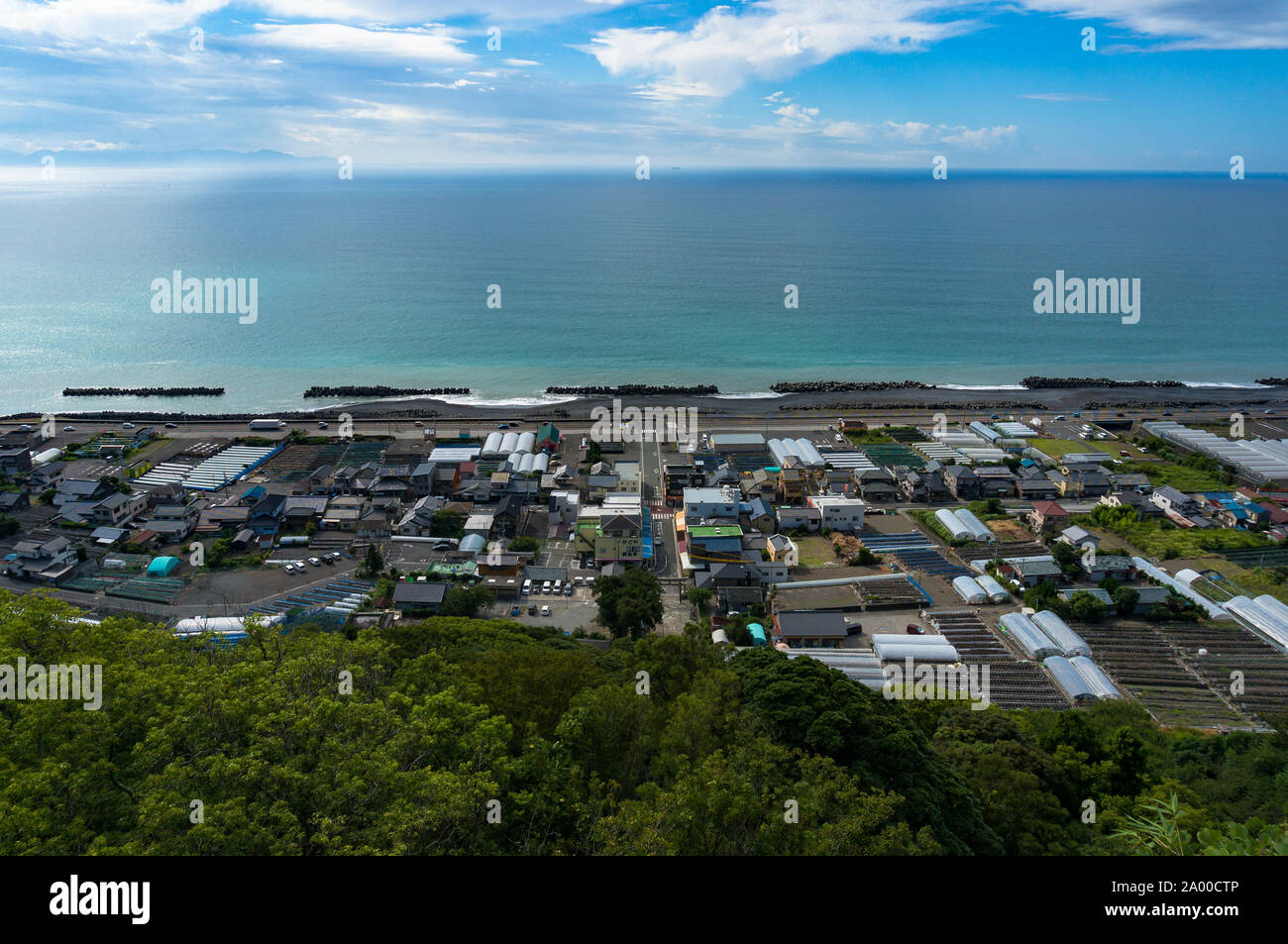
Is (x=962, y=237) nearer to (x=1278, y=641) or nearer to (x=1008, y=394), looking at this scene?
→ (x=1008, y=394)

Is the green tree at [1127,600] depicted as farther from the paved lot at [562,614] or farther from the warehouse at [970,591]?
the paved lot at [562,614]

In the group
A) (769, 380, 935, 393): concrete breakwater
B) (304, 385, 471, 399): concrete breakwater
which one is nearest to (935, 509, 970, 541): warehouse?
(769, 380, 935, 393): concrete breakwater

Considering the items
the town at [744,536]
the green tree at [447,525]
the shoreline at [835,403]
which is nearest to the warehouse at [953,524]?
the town at [744,536]

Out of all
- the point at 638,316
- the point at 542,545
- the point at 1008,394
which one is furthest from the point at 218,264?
the point at 1008,394

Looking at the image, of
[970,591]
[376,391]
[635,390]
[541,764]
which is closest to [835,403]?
[635,390]

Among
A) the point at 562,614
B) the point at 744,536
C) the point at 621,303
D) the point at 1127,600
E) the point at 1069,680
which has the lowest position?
the point at 1069,680

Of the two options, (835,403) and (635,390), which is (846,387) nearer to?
(835,403)
